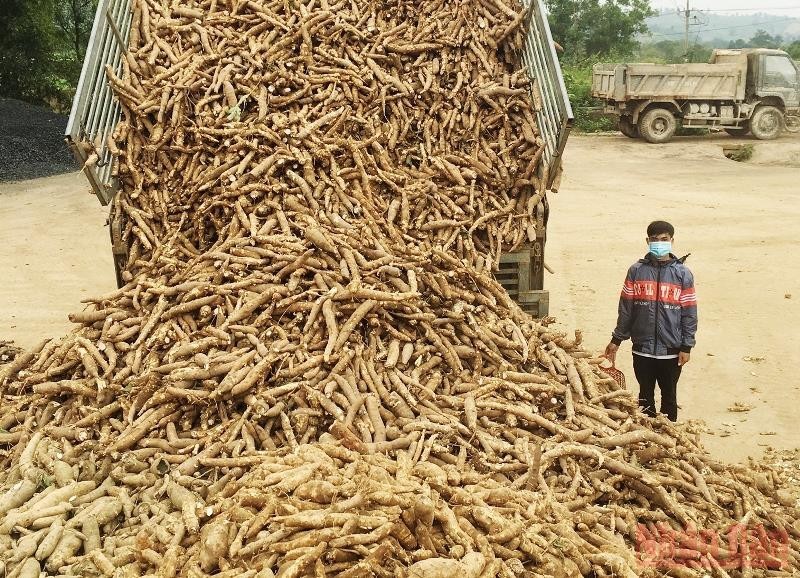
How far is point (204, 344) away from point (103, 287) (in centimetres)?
509

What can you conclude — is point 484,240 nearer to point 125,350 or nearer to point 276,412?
point 276,412

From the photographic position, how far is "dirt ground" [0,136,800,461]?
245 inches

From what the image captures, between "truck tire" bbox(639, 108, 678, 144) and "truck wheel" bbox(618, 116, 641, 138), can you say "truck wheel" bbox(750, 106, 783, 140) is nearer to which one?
"truck tire" bbox(639, 108, 678, 144)

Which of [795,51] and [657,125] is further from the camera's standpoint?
[795,51]

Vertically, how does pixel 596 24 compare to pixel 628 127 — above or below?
above

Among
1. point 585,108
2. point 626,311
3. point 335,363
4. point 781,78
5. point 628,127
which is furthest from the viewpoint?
point 585,108

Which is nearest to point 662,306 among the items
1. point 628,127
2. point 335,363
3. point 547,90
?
point 547,90

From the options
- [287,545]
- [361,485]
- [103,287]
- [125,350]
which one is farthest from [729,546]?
[103,287]

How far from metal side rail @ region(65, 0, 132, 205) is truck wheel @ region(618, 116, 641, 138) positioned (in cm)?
1631

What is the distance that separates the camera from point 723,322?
25.2 ft

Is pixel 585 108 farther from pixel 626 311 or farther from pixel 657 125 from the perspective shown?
pixel 626 311

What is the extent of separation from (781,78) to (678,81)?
281 centimetres

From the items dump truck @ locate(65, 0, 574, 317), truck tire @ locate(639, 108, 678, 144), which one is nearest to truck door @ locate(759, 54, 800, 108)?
truck tire @ locate(639, 108, 678, 144)

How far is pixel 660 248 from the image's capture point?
4.87 meters
